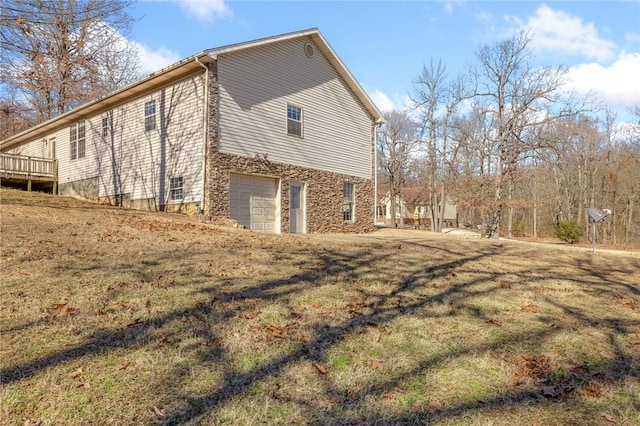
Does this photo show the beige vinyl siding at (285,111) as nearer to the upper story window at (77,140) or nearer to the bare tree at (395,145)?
the upper story window at (77,140)

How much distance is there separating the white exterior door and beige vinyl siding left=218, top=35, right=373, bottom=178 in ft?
3.07

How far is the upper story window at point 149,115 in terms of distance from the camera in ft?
48.4

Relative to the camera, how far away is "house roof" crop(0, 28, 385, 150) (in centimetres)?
1286

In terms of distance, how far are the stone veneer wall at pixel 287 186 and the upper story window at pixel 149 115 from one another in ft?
10.3

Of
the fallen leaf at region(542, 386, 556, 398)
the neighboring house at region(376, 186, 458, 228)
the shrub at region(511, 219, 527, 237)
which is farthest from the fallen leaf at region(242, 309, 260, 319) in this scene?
the neighboring house at region(376, 186, 458, 228)

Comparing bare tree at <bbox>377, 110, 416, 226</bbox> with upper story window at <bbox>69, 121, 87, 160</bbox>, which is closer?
upper story window at <bbox>69, 121, 87, 160</bbox>

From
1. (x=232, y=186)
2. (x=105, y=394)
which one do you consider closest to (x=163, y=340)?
(x=105, y=394)

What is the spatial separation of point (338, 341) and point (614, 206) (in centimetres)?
→ 3810

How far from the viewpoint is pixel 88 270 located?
562cm

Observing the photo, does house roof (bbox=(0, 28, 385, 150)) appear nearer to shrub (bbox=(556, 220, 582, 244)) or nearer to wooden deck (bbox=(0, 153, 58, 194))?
→ wooden deck (bbox=(0, 153, 58, 194))

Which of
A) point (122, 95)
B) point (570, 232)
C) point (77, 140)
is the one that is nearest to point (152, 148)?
point (122, 95)

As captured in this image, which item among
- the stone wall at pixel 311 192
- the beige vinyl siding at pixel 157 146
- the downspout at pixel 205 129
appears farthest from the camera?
the beige vinyl siding at pixel 157 146

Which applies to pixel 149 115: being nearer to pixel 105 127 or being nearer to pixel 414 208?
pixel 105 127

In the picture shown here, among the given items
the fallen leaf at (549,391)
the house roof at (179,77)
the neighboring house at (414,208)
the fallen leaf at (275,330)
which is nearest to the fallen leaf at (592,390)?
the fallen leaf at (549,391)
